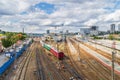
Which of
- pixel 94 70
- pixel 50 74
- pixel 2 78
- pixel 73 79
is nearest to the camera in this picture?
pixel 73 79

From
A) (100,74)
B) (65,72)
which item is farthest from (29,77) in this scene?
(100,74)

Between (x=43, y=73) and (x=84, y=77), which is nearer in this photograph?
(x=84, y=77)

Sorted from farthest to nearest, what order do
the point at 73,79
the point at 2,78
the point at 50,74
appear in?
1. the point at 50,74
2. the point at 2,78
3. the point at 73,79

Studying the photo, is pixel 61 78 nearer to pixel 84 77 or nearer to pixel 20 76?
pixel 84 77

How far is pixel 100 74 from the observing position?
185ft

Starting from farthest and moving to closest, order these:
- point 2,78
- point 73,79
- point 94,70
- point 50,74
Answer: point 94,70 < point 50,74 < point 2,78 < point 73,79

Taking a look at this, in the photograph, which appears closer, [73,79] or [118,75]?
[73,79]

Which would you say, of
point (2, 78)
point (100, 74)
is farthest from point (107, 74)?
point (2, 78)

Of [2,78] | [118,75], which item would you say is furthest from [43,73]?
[118,75]

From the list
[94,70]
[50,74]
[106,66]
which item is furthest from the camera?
[106,66]

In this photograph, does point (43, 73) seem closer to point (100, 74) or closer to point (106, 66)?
point (100, 74)

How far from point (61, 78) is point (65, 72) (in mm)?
7043

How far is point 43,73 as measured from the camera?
58.4 metres

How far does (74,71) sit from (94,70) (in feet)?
19.6
